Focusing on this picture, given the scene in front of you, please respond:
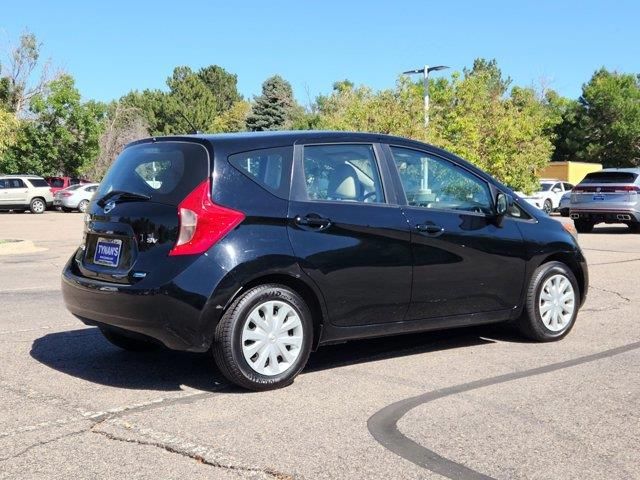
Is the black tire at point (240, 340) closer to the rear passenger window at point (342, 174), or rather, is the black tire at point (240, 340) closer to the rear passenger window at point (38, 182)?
the rear passenger window at point (342, 174)

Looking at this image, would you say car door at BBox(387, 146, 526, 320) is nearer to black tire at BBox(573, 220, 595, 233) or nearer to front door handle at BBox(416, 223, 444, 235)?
front door handle at BBox(416, 223, 444, 235)

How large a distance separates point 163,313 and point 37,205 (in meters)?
33.4

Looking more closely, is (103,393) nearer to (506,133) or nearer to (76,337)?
(76,337)

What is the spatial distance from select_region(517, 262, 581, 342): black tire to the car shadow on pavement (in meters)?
0.27

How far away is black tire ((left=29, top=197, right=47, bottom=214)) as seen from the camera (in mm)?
35594

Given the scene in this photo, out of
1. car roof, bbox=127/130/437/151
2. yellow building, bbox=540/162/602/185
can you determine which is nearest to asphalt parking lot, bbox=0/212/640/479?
car roof, bbox=127/130/437/151

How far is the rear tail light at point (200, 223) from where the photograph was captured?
→ 15.7ft

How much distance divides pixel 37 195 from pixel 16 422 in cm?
3351

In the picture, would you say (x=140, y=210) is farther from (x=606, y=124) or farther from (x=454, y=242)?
(x=606, y=124)

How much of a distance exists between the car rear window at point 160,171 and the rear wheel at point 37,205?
32.1 metres

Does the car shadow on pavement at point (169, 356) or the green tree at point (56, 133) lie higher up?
the green tree at point (56, 133)

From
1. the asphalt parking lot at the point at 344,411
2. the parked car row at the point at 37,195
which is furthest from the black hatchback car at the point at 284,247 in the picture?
the parked car row at the point at 37,195

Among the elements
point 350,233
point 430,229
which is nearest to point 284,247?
point 350,233

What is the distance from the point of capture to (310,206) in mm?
5211
